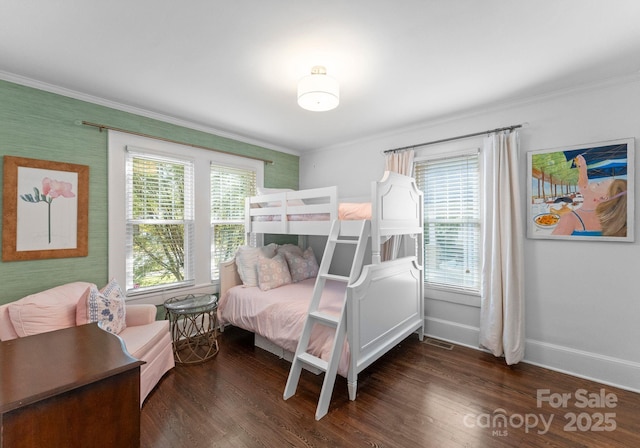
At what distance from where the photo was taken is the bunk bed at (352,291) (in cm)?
227

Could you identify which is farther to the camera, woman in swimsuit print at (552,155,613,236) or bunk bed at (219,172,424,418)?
woman in swimsuit print at (552,155,613,236)

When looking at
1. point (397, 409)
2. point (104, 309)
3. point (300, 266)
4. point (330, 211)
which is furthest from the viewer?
point (300, 266)

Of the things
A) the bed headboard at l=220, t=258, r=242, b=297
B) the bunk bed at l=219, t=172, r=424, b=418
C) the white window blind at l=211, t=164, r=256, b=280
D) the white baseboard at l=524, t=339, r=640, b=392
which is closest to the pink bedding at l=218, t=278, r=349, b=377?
the bunk bed at l=219, t=172, r=424, b=418

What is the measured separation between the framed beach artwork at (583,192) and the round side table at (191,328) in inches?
128

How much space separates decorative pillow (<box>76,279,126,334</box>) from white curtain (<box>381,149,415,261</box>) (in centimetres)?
262

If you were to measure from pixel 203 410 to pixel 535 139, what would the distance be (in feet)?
11.9

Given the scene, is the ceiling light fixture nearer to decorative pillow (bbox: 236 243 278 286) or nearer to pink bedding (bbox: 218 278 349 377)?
pink bedding (bbox: 218 278 349 377)

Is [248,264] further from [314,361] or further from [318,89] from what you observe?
[318,89]

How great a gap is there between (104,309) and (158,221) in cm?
111

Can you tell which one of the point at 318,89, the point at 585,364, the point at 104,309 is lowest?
the point at 585,364

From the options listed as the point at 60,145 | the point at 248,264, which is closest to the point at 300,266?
the point at 248,264

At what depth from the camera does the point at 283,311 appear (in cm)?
268

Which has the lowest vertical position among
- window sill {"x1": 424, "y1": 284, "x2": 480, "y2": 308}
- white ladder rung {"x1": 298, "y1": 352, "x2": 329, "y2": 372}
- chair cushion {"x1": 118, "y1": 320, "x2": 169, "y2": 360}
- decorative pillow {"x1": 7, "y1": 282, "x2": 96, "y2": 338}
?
white ladder rung {"x1": 298, "y1": 352, "x2": 329, "y2": 372}

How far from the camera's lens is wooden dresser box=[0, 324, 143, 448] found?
39.0 inches
